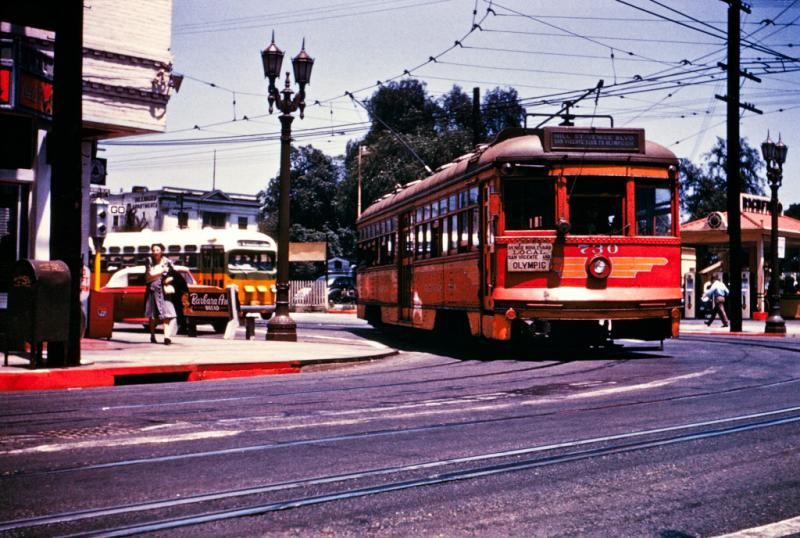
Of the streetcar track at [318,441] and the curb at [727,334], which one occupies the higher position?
the curb at [727,334]

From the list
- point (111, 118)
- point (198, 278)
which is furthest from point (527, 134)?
point (198, 278)

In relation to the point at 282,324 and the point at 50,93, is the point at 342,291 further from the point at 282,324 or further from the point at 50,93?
the point at 50,93

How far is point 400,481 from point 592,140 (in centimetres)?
1076

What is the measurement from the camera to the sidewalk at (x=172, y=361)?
11.4m

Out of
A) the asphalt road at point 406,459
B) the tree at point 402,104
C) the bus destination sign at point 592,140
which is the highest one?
the tree at point 402,104

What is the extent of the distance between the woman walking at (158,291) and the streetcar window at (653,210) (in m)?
7.92

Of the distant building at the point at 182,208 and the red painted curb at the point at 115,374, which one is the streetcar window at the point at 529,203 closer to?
the red painted curb at the point at 115,374

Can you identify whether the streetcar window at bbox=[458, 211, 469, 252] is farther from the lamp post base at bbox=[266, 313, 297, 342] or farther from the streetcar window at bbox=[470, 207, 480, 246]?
the lamp post base at bbox=[266, 313, 297, 342]

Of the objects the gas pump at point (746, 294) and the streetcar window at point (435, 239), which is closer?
the streetcar window at point (435, 239)

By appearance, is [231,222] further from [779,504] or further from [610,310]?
[779,504]

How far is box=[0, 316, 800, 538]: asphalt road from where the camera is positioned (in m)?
4.60

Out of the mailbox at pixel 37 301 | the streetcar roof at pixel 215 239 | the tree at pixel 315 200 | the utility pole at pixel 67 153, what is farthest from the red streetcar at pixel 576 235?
the tree at pixel 315 200

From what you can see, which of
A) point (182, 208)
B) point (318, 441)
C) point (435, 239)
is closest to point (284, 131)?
point (435, 239)

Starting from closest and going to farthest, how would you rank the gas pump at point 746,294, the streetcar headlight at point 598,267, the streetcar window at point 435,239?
→ the streetcar headlight at point 598,267 < the streetcar window at point 435,239 < the gas pump at point 746,294
